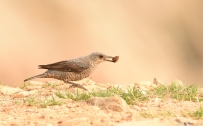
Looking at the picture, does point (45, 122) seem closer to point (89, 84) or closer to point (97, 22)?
point (89, 84)

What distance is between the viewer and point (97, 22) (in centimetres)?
3222

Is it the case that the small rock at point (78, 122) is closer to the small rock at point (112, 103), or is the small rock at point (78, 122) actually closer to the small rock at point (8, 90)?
the small rock at point (112, 103)

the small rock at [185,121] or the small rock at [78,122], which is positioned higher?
the small rock at [185,121]

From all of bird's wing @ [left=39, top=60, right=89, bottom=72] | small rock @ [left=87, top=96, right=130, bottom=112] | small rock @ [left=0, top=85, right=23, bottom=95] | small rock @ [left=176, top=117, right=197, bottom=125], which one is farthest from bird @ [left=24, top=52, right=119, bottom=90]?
small rock @ [left=176, top=117, right=197, bottom=125]

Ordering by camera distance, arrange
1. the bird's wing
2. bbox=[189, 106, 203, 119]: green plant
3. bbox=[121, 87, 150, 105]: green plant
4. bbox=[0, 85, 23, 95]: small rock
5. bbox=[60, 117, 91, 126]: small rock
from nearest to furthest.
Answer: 1. bbox=[60, 117, 91, 126]: small rock
2. bbox=[189, 106, 203, 119]: green plant
3. bbox=[121, 87, 150, 105]: green plant
4. bbox=[0, 85, 23, 95]: small rock
5. the bird's wing

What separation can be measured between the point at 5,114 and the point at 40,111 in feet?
1.79

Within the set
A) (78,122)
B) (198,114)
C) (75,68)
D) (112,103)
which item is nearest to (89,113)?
(112,103)

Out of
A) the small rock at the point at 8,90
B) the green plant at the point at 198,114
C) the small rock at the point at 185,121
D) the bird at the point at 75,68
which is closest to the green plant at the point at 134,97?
the green plant at the point at 198,114

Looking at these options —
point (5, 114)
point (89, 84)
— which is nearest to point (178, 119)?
point (5, 114)

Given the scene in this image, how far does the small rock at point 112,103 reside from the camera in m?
7.08

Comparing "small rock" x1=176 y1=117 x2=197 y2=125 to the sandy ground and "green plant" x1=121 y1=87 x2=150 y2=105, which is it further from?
"green plant" x1=121 y1=87 x2=150 y2=105

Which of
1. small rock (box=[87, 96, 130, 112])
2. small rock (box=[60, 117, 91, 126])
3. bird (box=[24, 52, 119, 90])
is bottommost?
small rock (box=[60, 117, 91, 126])

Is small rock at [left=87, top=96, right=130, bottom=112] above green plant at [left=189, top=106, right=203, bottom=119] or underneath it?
above

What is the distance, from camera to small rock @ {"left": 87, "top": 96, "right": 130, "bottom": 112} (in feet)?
23.2
